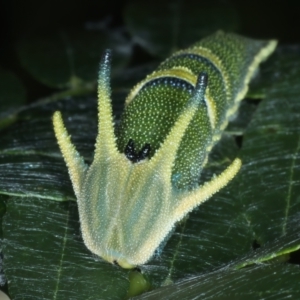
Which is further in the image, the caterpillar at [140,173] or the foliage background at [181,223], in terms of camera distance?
the caterpillar at [140,173]

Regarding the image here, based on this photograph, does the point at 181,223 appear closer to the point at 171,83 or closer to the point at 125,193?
the point at 125,193

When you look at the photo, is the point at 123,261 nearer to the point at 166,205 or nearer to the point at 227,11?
the point at 166,205

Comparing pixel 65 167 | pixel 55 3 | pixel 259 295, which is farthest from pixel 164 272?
pixel 55 3

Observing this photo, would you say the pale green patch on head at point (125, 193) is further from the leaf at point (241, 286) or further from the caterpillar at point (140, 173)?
the leaf at point (241, 286)

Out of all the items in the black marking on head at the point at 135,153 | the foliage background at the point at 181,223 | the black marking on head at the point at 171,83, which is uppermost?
the black marking on head at the point at 171,83

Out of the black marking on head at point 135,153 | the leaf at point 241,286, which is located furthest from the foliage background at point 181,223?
the black marking on head at point 135,153

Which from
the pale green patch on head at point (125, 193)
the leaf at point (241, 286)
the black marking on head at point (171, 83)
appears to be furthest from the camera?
the black marking on head at point (171, 83)

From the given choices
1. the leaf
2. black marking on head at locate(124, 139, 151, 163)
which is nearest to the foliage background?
the leaf

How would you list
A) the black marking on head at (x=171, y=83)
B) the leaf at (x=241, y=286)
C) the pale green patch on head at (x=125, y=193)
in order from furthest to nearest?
the black marking on head at (x=171, y=83) < the pale green patch on head at (x=125, y=193) < the leaf at (x=241, y=286)

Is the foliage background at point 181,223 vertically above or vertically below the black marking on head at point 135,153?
below
